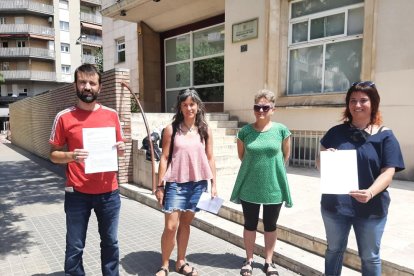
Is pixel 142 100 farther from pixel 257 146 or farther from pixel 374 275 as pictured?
pixel 374 275

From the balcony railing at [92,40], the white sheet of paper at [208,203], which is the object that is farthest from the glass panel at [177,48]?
the balcony railing at [92,40]

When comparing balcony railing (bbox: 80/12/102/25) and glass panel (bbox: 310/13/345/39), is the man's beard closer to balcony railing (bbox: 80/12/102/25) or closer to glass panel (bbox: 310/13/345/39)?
glass panel (bbox: 310/13/345/39)

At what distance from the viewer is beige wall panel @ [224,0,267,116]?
28.6 ft

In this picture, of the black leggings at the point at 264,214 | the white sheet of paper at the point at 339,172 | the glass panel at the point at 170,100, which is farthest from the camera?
the glass panel at the point at 170,100

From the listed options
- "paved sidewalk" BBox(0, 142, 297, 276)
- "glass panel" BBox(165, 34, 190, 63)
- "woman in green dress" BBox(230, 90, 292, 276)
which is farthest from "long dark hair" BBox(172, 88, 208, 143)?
"glass panel" BBox(165, 34, 190, 63)

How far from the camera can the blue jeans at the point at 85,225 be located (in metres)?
2.63

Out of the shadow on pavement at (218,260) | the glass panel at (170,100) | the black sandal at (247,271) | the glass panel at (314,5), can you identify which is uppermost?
the glass panel at (314,5)

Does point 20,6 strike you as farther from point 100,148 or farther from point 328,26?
→ point 100,148

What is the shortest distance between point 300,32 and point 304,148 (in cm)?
303

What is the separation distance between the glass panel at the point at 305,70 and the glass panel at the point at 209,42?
3715mm

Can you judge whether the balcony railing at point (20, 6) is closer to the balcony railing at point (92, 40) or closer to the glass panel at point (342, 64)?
the balcony railing at point (92, 40)

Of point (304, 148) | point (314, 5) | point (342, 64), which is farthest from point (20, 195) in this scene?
point (314, 5)

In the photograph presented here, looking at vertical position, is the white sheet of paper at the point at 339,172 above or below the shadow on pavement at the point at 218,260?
above

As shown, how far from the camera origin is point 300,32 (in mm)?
8359
